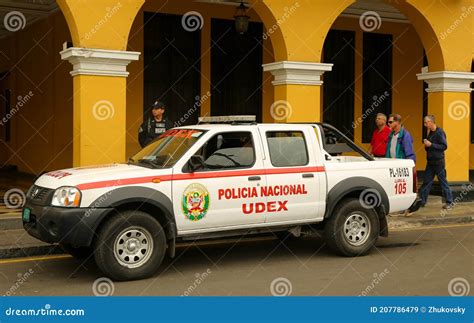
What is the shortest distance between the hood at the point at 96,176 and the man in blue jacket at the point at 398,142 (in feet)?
17.8

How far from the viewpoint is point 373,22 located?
18500mm

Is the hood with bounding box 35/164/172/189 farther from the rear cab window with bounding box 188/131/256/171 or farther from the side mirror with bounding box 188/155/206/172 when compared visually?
the rear cab window with bounding box 188/131/256/171

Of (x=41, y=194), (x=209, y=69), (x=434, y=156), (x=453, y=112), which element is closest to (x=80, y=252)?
(x=41, y=194)

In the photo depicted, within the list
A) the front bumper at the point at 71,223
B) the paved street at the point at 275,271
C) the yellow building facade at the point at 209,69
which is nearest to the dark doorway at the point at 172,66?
the yellow building facade at the point at 209,69

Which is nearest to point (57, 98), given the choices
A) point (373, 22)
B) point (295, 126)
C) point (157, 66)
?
point (157, 66)

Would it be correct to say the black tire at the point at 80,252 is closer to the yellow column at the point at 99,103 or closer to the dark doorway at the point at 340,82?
the yellow column at the point at 99,103

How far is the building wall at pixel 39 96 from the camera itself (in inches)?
642

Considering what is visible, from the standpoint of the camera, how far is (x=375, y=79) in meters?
18.6

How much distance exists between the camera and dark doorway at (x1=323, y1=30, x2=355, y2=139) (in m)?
17.9

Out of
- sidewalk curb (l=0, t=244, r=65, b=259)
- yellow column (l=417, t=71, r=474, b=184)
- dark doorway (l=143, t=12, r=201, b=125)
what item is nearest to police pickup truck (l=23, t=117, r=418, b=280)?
sidewalk curb (l=0, t=244, r=65, b=259)

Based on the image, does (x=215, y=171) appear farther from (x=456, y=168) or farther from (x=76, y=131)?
(x=456, y=168)

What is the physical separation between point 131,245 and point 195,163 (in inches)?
45.3

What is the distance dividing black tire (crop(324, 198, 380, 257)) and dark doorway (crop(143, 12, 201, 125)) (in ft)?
25.7

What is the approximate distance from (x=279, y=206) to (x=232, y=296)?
1705 millimetres
